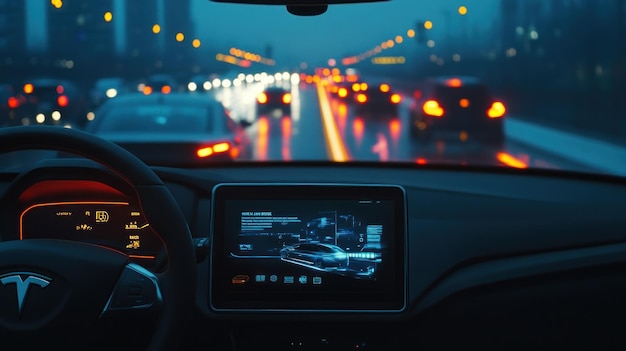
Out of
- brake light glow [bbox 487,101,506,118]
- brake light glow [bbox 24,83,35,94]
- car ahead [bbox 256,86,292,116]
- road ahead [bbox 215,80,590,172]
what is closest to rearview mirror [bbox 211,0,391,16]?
road ahead [bbox 215,80,590,172]

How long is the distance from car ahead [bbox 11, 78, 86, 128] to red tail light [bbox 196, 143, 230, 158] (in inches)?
1083

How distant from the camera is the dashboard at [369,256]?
4070mm

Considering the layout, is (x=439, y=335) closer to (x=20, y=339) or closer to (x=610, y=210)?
(x=610, y=210)

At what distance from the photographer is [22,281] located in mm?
3072

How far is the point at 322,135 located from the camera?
89.1 feet

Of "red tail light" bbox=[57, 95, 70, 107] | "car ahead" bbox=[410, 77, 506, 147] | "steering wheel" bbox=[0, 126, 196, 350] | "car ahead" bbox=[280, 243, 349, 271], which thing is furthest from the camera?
"red tail light" bbox=[57, 95, 70, 107]

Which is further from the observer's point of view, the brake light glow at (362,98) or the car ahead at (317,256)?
the brake light glow at (362,98)

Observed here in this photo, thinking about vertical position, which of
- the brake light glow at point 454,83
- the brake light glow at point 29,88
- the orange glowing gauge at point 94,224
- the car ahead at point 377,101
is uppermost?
the orange glowing gauge at point 94,224

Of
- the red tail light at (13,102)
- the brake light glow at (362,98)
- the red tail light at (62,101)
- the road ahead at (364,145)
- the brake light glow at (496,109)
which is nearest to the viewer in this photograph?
the road ahead at (364,145)

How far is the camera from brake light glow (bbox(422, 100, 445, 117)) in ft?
85.5

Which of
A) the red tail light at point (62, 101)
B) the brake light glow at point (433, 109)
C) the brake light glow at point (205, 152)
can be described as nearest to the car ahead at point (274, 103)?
the red tail light at point (62, 101)

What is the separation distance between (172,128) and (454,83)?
694 inches

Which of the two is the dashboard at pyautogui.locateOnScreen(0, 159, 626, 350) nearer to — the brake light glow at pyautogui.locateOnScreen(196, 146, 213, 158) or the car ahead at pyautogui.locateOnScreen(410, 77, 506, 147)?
the brake light glow at pyautogui.locateOnScreen(196, 146, 213, 158)

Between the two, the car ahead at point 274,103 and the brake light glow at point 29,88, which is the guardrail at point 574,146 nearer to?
the car ahead at point 274,103
